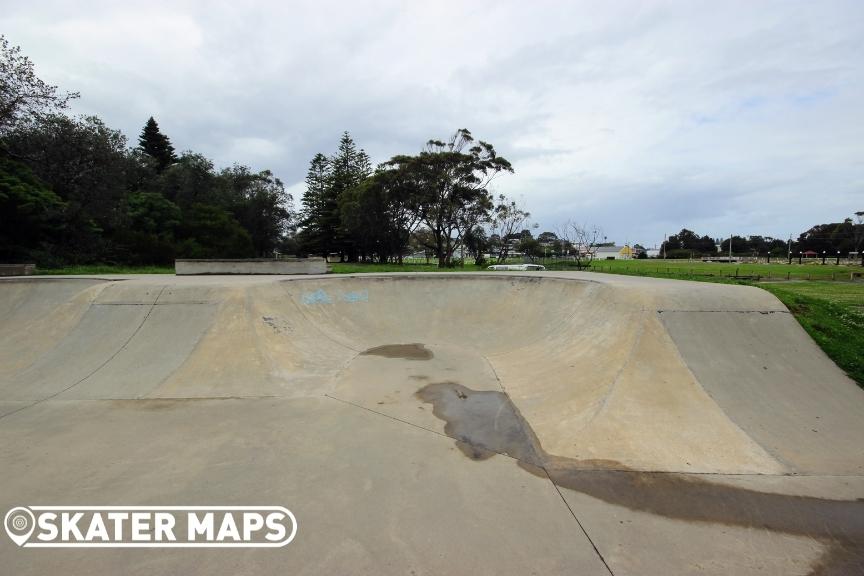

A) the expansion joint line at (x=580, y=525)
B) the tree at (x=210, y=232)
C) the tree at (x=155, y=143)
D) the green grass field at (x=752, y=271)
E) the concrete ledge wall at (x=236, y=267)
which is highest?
the tree at (x=155, y=143)

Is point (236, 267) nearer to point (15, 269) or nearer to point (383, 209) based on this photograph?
point (15, 269)

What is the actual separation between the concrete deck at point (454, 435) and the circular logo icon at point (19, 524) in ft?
0.59

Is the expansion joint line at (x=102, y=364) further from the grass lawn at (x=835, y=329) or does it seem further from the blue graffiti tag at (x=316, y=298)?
the grass lawn at (x=835, y=329)

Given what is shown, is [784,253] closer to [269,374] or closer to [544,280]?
[544,280]

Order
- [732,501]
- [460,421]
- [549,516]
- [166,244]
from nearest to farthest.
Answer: [549,516]
[732,501]
[460,421]
[166,244]

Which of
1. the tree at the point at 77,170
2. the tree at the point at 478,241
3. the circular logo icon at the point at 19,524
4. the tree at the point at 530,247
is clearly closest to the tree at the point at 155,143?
the tree at the point at 77,170

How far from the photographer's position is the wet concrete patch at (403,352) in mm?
8961

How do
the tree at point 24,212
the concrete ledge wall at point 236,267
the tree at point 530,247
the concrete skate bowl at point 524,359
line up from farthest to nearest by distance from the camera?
1. the tree at point 530,247
2. the tree at point 24,212
3. the concrete ledge wall at point 236,267
4. the concrete skate bowl at point 524,359

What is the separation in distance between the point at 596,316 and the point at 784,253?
10316 cm

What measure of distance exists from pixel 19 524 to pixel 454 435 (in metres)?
4.06

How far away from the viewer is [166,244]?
96.5 ft

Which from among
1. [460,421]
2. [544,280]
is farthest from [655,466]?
[544,280]

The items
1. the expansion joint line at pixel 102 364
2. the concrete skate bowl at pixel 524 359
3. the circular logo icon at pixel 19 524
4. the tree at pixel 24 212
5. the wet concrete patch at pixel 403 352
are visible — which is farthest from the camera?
the tree at pixel 24 212

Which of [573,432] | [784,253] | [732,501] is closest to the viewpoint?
[732,501]
